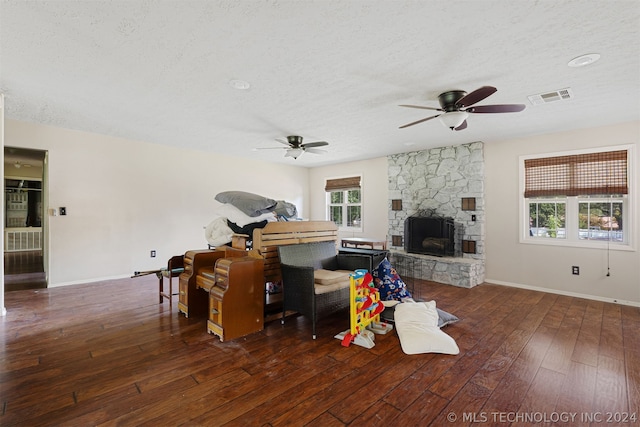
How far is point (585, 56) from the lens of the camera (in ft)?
7.78

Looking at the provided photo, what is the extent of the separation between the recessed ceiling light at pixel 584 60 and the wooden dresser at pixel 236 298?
134 inches

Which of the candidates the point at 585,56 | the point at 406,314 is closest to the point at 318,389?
the point at 406,314

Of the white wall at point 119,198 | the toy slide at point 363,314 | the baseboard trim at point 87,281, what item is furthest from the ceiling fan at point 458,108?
the baseboard trim at point 87,281

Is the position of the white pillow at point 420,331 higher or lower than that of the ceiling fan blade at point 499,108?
lower

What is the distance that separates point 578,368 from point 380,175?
5090mm

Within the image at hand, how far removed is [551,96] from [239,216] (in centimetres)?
385

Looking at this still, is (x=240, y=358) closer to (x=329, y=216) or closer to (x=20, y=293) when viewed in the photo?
(x=20, y=293)

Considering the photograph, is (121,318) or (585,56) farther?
(121,318)

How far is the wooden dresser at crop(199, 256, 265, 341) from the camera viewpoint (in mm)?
2744

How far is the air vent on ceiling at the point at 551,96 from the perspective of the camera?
10.1 feet

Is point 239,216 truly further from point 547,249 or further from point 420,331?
point 547,249

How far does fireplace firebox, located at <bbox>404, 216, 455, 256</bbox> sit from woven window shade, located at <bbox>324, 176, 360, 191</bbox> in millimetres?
1823

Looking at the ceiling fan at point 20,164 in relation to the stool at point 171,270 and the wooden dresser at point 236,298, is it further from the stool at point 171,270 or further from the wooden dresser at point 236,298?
the wooden dresser at point 236,298

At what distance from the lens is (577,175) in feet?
14.3
